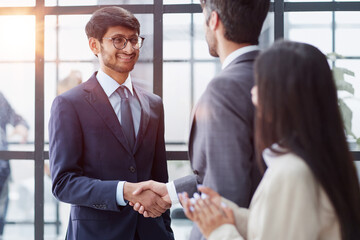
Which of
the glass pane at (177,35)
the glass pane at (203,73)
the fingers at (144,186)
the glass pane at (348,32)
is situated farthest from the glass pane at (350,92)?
the fingers at (144,186)

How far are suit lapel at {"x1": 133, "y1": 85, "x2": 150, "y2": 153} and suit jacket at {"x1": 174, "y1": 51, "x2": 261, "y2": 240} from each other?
2.60 feet

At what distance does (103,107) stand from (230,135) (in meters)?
1.02

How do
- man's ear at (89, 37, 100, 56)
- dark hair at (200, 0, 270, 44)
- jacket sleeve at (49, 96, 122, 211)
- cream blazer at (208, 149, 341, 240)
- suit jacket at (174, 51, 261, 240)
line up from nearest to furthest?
cream blazer at (208, 149, 341, 240) → suit jacket at (174, 51, 261, 240) → dark hair at (200, 0, 270, 44) → jacket sleeve at (49, 96, 122, 211) → man's ear at (89, 37, 100, 56)

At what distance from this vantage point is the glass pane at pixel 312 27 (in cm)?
316

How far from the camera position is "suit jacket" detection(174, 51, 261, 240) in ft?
4.78

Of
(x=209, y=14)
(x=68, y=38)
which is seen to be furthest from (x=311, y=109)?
(x=68, y=38)

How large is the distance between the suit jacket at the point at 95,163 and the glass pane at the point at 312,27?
1.39 meters

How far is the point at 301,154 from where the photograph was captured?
1188mm

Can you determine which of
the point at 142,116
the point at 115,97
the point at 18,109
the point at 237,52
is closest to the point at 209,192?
the point at 237,52

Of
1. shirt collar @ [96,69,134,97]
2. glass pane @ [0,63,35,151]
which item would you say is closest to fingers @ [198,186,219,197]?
shirt collar @ [96,69,134,97]

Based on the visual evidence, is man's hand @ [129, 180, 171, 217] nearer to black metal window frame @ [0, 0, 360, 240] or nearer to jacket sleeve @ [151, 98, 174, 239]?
jacket sleeve @ [151, 98, 174, 239]

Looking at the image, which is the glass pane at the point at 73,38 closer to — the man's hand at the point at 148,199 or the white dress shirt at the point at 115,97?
the white dress shirt at the point at 115,97

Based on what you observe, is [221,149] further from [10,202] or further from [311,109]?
[10,202]

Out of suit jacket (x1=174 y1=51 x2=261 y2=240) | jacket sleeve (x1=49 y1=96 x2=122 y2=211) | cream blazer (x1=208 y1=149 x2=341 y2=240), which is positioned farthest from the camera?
jacket sleeve (x1=49 y1=96 x2=122 y2=211)
